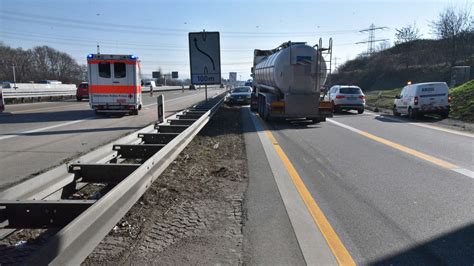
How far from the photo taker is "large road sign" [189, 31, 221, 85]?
18.8m

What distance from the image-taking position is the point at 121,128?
14.8 m

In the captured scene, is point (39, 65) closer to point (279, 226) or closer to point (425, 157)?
point (425, 157)

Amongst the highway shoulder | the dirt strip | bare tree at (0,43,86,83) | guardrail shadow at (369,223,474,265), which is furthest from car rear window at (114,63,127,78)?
bare tree at (0,43,86,83)

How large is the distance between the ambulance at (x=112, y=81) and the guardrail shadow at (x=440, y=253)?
1734cm

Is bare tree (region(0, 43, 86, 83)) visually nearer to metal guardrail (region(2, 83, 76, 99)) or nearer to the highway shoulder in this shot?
metal guardrail (region(2, 83, 76, 99))

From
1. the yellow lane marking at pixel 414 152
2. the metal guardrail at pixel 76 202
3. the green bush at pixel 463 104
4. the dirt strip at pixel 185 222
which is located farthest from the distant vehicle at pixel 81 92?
the metal guardrail at pixel 76 202

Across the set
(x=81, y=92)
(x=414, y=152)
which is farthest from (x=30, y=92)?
(x=414, y=152)

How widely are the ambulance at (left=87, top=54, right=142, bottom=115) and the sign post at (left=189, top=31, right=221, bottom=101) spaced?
9.79ft

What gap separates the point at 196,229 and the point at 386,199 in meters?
3.02

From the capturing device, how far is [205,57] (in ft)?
63.5

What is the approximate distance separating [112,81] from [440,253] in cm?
1780

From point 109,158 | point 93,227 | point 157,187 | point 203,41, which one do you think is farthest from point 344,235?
point 203,41

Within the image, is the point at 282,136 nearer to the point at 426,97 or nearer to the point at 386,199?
the point at 386,199

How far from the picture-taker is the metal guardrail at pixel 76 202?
8.81 feet
